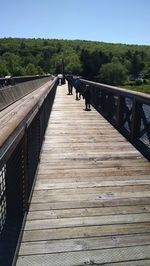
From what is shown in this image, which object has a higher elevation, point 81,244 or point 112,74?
point 81,244

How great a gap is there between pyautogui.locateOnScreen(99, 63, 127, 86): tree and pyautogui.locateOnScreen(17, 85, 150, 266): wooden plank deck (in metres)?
151

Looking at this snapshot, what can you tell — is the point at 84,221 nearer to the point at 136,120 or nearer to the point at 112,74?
the point at 136,120

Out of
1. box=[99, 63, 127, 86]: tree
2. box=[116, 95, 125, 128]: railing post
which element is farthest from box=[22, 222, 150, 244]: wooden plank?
box=[99, 63, 127, 86]: tree

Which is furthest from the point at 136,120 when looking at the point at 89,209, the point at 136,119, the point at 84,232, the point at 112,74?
the point at 112,74

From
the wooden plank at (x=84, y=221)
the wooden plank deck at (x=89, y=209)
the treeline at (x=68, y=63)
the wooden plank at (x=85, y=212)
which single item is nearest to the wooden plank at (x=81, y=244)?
the wooden plank deck at (x=89, y=209)

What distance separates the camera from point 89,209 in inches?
164

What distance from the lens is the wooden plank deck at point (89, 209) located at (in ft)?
10.5

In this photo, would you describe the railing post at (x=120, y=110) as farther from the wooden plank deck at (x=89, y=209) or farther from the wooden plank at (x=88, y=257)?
the wooden plank at (x=88, y=257)

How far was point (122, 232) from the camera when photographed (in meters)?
3.61

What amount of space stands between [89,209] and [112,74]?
534 ft

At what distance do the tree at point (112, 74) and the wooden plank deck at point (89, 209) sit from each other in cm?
15122

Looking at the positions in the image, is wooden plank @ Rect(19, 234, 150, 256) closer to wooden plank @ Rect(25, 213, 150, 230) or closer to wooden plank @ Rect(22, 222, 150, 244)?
wooden plank @ Rect(22, 222, 150, 244)

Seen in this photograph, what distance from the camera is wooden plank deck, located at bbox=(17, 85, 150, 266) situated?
3197 millimetres

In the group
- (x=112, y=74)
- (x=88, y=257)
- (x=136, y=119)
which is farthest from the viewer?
(x=112, y=74)
